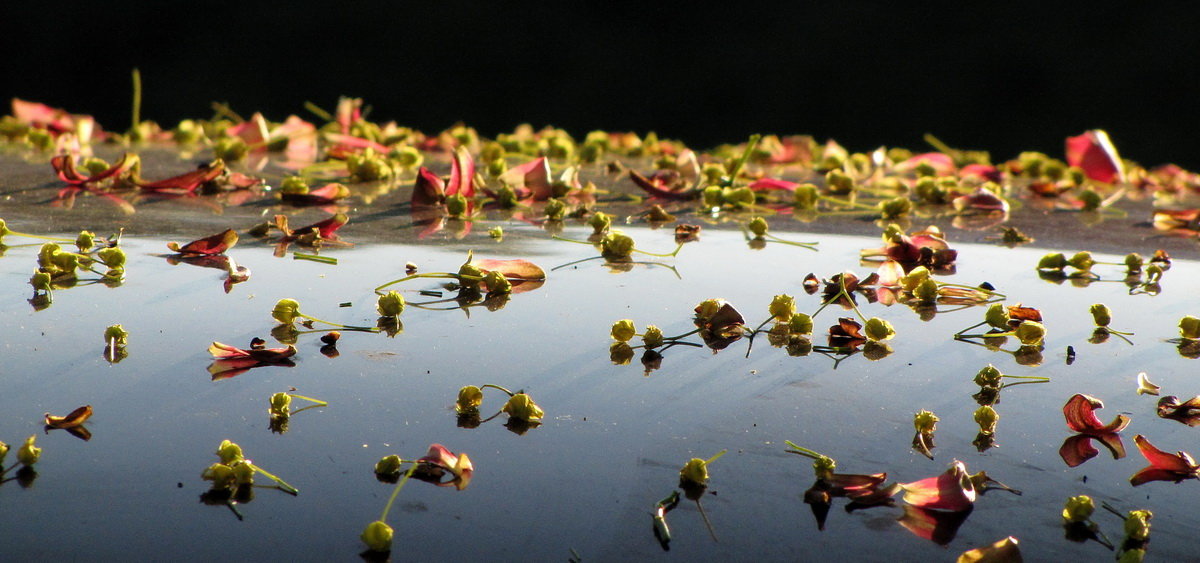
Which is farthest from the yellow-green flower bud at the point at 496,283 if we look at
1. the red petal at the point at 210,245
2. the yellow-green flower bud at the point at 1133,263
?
the yellow-green flower bud at the point at 1133,263

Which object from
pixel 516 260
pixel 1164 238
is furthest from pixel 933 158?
pixel 516 260

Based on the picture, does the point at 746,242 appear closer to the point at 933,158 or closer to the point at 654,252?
the point at 654,252

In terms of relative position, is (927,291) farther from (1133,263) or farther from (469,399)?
(469,399)

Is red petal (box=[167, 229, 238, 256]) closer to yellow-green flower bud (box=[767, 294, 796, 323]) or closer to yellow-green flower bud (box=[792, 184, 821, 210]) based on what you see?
yellow-green flower bud (box=[767, 294, 796, 323])

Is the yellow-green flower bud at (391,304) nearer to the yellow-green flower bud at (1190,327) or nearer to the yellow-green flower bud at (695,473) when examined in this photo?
the yellow-green flower bud at (695,473)

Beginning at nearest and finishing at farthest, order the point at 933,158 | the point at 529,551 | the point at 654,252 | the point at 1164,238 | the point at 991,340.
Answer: the point at 529,551, the point at 991,340, the point at 654,252, the point at 1164,238, the point at 933,158

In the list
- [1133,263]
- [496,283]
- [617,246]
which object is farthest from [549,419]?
[1133,263]
